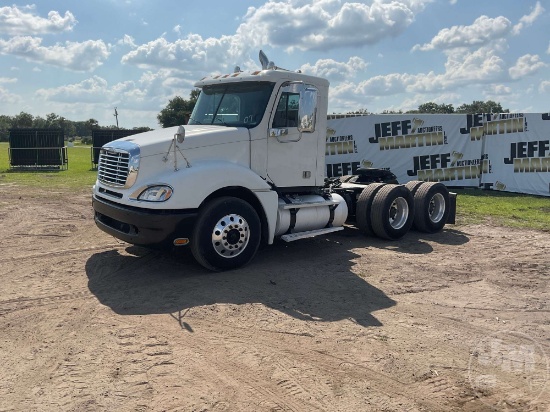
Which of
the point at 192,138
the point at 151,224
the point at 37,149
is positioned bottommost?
the point at 151,224

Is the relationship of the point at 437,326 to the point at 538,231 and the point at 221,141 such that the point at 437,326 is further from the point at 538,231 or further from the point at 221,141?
the point at 538,231

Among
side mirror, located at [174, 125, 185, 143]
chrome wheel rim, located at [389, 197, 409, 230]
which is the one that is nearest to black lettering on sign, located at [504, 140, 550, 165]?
chrome wheel rim, located at [389, 197, 409, 230]

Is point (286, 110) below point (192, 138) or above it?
above

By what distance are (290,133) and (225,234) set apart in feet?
6.69

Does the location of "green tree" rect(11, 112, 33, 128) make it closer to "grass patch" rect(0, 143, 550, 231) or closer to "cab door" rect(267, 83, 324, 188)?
"grass patch" rect(0, 143, 550, 231)

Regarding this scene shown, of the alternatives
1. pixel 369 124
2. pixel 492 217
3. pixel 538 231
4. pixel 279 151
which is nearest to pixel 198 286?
pixel 279 151

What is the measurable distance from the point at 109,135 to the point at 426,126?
61.4 ft

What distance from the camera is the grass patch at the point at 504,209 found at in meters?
12.0

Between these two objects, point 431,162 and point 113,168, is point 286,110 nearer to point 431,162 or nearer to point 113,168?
point 113,168

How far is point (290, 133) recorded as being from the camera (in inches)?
309

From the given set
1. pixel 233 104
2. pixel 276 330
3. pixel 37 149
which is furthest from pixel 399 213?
pixel 37 149

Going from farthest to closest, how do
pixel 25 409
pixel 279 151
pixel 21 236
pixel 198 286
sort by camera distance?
1. pixel 21 236
2. pixel 279 151
3. pixel 198 286
4. pixel 25 409

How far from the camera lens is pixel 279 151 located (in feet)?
25.9

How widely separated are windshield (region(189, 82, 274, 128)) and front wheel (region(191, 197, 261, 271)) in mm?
1445
